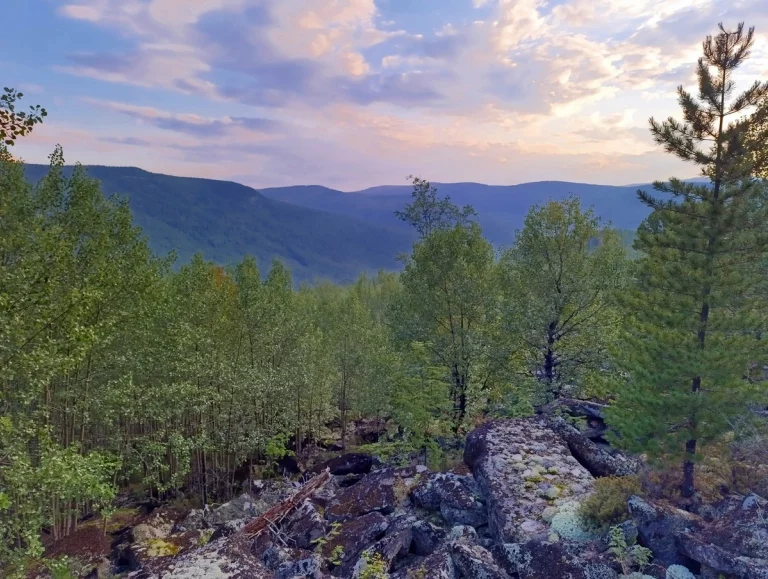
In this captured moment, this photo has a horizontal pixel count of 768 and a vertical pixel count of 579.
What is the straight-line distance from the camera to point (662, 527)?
10.0m

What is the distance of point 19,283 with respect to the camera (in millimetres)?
12320

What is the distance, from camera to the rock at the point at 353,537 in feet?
38.4

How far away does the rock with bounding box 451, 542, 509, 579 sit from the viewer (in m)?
9.05

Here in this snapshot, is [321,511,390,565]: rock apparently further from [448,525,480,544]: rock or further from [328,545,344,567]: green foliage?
[448,525,480,544]: rock

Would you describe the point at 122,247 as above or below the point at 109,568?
above

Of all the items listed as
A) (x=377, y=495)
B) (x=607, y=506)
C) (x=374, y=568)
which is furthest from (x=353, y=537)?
(x=607, y=506)

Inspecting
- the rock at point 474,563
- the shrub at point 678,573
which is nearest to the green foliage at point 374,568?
the rock at point 474,563

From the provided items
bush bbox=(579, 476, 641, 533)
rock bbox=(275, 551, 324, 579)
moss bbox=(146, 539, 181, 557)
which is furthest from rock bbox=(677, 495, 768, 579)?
moss bbox=(146, 539, 181, 557)

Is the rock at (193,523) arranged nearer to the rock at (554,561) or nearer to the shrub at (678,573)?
the rock at (554,561)

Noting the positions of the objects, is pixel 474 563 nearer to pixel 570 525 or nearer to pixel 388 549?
pixel 388 549

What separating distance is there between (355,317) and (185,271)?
14808 millimetres

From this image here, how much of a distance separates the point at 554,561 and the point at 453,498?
4.35 meters

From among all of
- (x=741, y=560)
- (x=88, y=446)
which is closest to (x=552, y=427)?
(x=741, y=560)

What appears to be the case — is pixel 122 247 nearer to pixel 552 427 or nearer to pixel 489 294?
pixel 489 294
